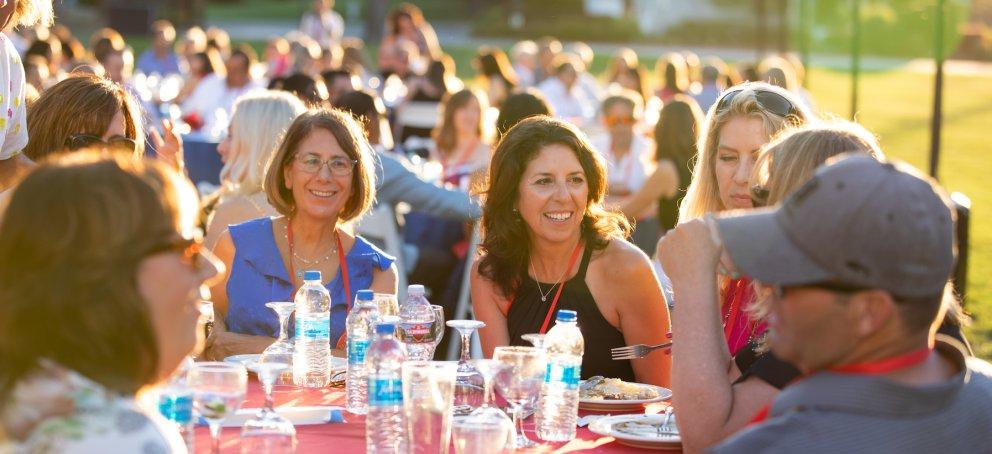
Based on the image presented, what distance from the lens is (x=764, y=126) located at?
4473mm

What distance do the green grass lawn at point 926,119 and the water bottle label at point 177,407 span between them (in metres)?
12.3

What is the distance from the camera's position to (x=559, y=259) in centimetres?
452

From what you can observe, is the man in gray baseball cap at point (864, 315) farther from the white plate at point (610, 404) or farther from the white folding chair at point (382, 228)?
the white folding chair at point (382, 228)

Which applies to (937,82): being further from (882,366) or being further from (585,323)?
(882,366)

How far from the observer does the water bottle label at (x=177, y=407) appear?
9.09ft

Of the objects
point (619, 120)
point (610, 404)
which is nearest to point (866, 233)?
point (610, 404)

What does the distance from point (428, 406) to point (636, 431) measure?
669 mm

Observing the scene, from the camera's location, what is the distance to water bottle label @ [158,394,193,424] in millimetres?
2770

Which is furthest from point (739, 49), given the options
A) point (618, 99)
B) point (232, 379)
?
point (232, 379)

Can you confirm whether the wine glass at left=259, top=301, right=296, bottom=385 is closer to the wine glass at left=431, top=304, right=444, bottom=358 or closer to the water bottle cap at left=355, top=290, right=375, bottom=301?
the water bottle cap at left=355, top=290, right=375, bottom=301

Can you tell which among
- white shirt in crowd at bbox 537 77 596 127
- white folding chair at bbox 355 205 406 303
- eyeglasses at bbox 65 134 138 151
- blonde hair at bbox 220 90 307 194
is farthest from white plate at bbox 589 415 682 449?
white shirt in crowd at bbox 537 77 596 127

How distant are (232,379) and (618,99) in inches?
296

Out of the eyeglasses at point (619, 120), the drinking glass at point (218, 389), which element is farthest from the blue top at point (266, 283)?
the eyeglasses at point (619, 120)

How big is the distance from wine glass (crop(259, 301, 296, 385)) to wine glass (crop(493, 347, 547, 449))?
952 mm
